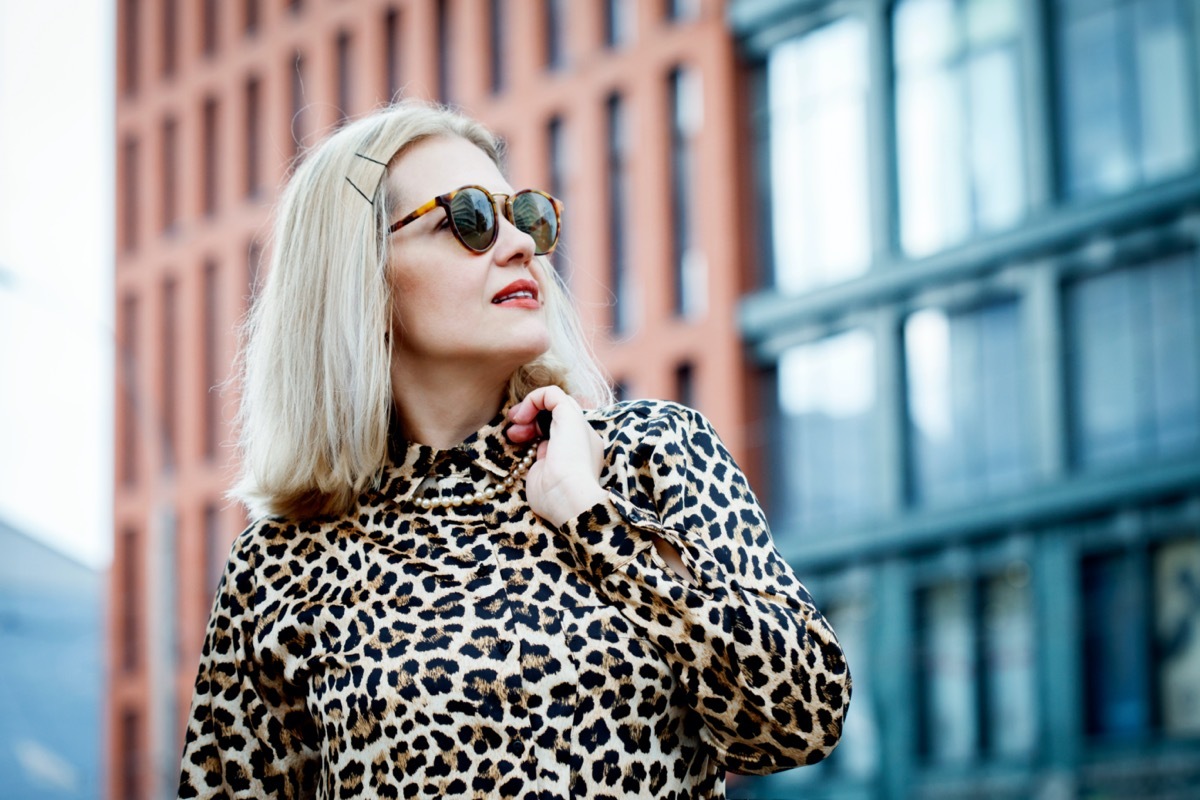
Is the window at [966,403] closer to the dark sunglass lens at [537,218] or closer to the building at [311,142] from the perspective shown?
the building at [311,142]

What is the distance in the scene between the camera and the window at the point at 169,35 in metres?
41.9

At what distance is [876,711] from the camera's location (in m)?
26.1

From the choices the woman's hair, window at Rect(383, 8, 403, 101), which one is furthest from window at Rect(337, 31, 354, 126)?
the woman's hair

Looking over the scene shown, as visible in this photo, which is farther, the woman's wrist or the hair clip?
the hair clip

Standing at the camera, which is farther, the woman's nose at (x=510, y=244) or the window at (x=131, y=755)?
the window at (x=131, y=755)

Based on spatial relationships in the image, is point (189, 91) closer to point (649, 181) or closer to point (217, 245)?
point (217, 245)

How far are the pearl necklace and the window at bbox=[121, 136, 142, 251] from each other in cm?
4033

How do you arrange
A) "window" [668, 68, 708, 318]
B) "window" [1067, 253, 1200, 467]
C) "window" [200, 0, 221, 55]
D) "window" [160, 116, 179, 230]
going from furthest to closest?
"window" [160, 116, 179, 230]
"window" [200, 0, 221, 55]
"window" [668, 68, 708, 318]
"window" [1067, 253, 1200, 467]

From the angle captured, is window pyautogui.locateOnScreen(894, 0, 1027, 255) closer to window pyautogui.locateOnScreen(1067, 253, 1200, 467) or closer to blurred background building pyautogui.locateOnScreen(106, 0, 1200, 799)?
blurred background building pyautogui.locateOnScreen(106, 0, 1200, 799)

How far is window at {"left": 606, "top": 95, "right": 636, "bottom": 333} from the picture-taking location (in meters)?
31.2

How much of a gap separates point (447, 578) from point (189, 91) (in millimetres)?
40023

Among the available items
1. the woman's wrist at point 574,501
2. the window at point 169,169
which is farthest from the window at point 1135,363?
the window at point 169,169

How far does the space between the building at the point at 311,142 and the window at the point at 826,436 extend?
819 millimetres

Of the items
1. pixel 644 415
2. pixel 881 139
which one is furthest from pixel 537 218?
pixel 881 139
